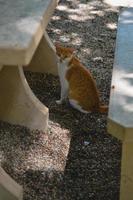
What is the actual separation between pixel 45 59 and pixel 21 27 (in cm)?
181

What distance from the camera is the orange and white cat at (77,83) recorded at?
11.9 feet

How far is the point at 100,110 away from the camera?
12.3 ft

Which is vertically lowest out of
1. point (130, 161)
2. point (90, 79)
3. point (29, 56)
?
point (90, 79)

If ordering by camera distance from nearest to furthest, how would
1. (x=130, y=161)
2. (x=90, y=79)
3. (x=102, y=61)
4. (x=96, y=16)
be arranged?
(x=130, y=161), (x=90, y=79), (x=102, y=61), (x=96, y=16)

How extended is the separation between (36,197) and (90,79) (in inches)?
42.3

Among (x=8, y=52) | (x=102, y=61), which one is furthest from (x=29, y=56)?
(x=102, y=61)

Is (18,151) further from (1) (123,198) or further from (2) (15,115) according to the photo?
(1) (123,198)

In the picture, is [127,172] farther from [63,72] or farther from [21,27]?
[63,72]

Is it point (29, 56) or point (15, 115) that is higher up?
point (29, 56)

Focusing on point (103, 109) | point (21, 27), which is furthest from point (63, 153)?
point (21, 27)

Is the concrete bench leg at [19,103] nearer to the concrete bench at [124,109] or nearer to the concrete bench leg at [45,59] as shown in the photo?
the concrete bench at [124,109]

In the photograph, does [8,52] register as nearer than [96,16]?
Yes

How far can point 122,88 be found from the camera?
267cm

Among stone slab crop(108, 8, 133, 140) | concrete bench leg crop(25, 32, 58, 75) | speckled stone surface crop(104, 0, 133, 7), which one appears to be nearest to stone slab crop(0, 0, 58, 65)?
stone slab crop(108, 8, 133, 140)
